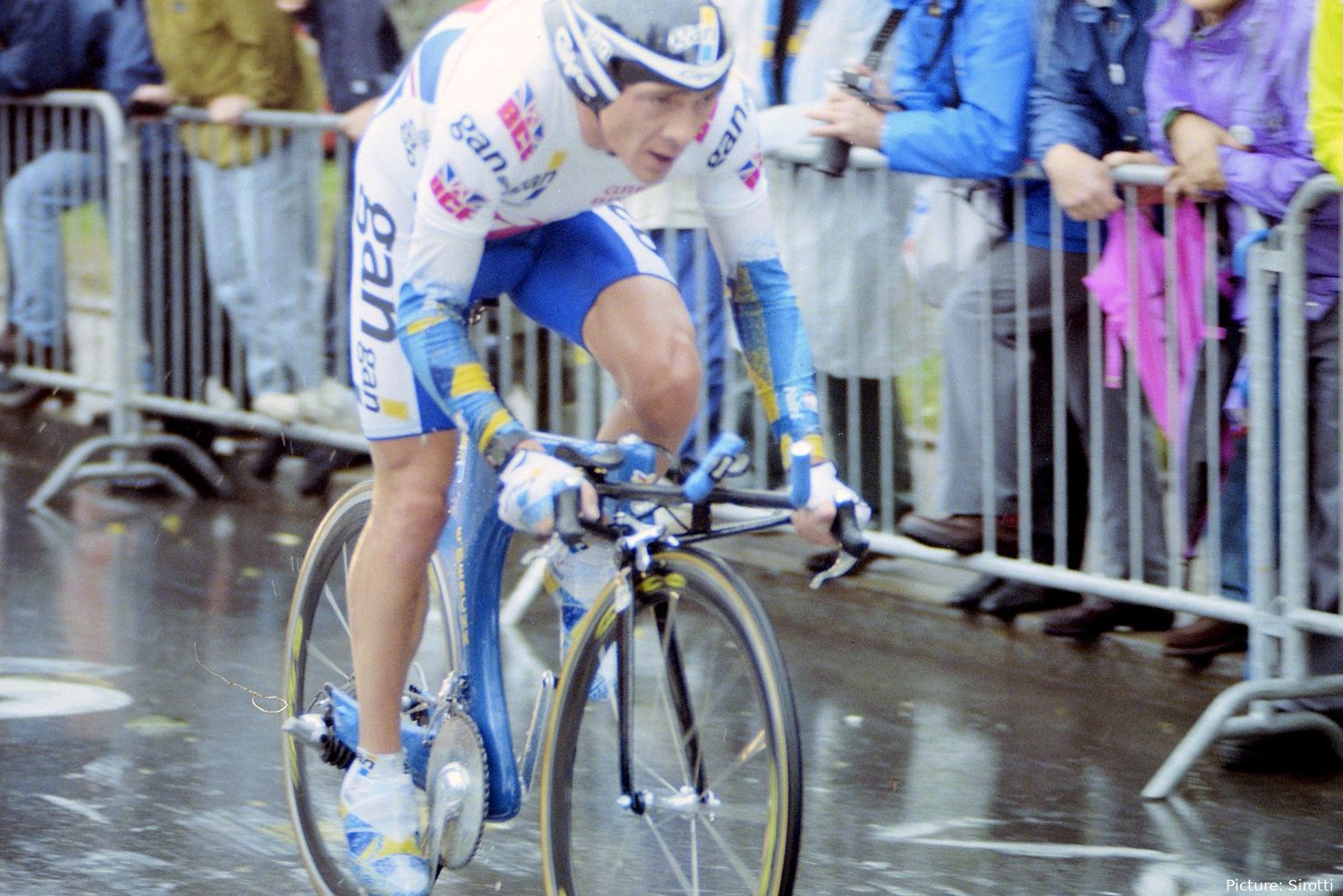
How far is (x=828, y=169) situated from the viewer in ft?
23.2

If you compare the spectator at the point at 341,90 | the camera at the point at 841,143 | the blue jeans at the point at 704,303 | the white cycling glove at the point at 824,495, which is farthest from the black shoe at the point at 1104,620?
the white cycling glove at the point at 824,495

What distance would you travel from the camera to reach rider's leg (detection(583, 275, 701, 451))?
4109 millimetres

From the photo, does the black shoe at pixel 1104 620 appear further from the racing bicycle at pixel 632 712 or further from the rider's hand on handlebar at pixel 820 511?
the rider's hand on handlebar at pixel 820 511

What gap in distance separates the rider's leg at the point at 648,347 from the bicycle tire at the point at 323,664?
66 centimetres

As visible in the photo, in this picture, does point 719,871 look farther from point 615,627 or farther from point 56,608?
point 56,608

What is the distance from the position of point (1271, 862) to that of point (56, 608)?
4209 millimetres

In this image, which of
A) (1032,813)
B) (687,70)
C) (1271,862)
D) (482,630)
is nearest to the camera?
(687,70)

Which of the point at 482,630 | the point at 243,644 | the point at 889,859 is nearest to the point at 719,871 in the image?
the point at 482,630

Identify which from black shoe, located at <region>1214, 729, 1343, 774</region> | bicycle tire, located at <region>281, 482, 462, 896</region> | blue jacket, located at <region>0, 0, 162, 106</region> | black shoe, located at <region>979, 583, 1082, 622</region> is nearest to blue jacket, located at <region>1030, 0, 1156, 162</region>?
black shoe, located at <region>979, 583, 1082, 622</region>

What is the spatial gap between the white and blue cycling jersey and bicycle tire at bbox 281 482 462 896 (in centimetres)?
46

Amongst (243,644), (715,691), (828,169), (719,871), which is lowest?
(243,644)

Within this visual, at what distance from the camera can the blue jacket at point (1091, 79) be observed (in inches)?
257

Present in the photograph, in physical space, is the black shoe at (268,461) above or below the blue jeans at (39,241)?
below

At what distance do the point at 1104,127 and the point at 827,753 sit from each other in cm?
215
